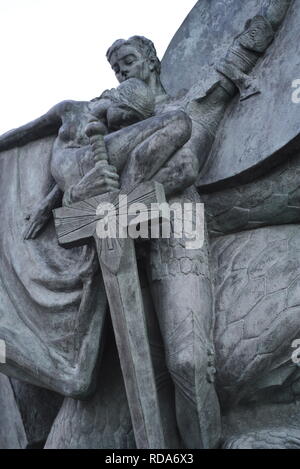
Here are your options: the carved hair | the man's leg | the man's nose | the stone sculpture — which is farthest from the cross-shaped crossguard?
the carved hair

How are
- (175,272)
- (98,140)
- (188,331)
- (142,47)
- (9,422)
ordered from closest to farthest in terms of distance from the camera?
(188,331) < (175,272) < (98,140) < (9,422) < (142,47)

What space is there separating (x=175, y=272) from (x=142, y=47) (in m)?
1.87

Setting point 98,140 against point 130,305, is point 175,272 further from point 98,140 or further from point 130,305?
point 98,140

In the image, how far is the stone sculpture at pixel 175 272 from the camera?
4.79 meters

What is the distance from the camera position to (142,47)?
591 cm

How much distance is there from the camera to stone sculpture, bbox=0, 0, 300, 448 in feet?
15.7

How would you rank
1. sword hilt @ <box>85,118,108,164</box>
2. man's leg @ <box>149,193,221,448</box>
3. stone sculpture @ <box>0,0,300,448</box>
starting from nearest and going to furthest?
1. man's leg @ <box>149,193,221,448</box>
2. stone sculpture @ <box>0,0,300,448</box>
3. sword hilt @ <box>85,118,108,164</box>

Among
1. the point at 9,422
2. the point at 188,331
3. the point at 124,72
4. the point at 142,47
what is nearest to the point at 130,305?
the point at 188,331

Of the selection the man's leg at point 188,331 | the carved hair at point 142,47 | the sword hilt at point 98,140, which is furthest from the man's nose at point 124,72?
the man's leg at point 188,331

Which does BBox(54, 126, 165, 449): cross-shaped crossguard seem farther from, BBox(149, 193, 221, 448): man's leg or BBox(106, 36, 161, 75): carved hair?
BBox(106, 36, 161, 75): carved hair

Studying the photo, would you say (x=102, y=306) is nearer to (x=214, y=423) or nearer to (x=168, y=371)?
(x=168, y=371)

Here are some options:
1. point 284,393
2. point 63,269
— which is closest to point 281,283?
point 284,393

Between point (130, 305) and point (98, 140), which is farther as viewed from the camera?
point (98, 140)
